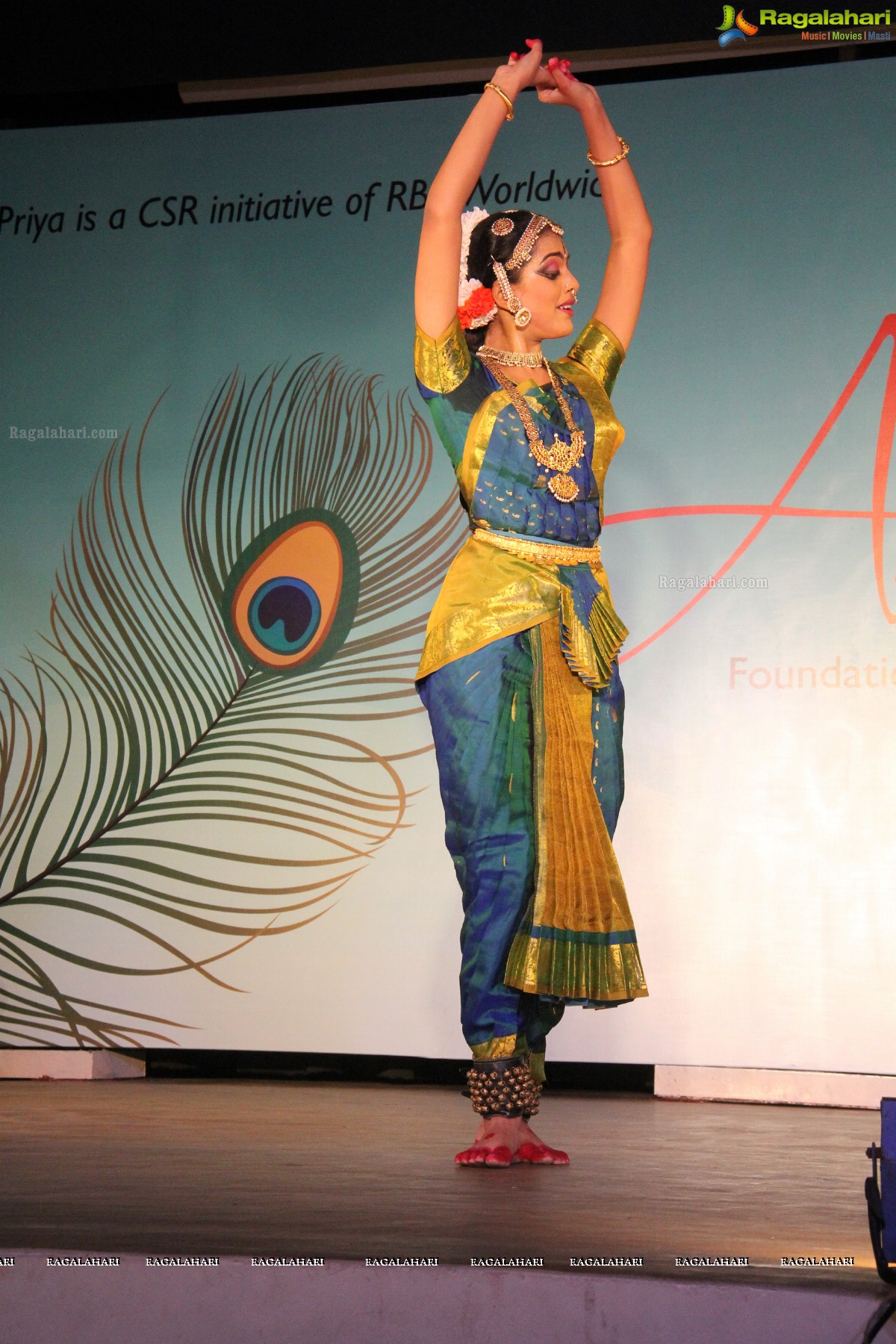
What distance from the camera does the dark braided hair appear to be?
8.67ft

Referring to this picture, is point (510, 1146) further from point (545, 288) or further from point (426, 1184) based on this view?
point (545, 288)

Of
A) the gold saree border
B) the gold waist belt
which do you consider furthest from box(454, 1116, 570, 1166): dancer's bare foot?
the gold waist belt

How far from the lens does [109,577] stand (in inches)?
169

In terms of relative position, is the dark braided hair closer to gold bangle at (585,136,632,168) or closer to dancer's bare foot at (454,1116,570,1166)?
gold bangle at (585,136,632,168)

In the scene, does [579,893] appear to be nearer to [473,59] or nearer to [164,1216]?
[164,1216]

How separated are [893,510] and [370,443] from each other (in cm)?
144

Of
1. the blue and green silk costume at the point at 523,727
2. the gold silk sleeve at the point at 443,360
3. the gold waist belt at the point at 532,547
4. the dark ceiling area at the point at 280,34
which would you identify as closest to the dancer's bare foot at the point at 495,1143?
the blue and green silk costume at the point at 523,727

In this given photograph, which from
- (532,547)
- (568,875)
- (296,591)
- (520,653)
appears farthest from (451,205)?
(296,591)

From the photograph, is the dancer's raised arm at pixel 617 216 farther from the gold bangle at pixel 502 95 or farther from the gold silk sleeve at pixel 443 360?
the gold silk sleeve at pixel 443 360

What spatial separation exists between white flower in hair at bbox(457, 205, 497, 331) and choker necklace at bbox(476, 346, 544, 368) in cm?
7

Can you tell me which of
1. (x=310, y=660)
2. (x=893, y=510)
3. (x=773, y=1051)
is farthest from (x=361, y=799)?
(x=893, y=510)

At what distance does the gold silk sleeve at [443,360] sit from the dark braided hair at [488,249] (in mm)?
149

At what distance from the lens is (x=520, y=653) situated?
8.29 feet

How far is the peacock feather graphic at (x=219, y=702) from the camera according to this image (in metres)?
4.07
